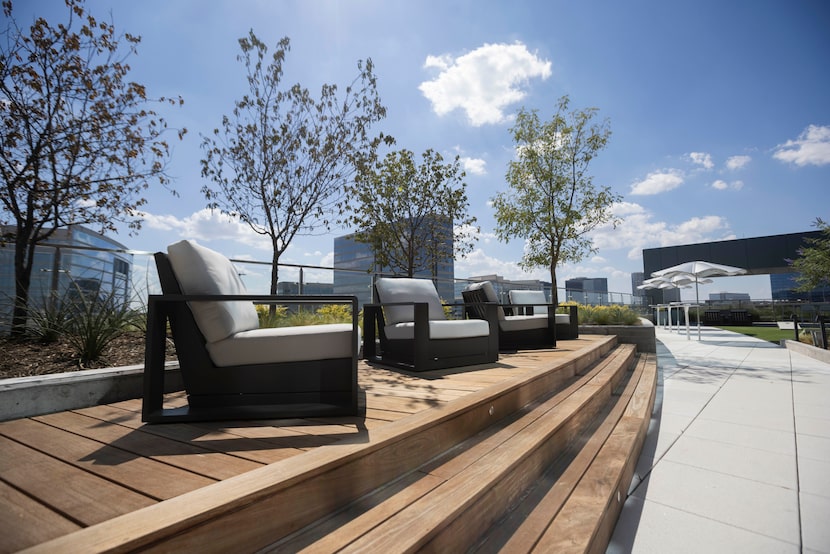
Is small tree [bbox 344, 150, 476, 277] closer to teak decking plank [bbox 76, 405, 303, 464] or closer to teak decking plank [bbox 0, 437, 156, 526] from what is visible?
teak decking plank [bbox 76, 405, 303, 464]

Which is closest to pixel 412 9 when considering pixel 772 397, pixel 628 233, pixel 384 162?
pixel 384 162

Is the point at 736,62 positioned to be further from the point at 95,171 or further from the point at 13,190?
the point at 13,190

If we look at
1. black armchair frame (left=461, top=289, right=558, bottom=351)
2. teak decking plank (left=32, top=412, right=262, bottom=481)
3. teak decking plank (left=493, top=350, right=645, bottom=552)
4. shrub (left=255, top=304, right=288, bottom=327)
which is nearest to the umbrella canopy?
black armchair frame (left=461, top=289, right=558, bottom=351)

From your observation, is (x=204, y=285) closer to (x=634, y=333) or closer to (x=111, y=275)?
(x=111, y=275)

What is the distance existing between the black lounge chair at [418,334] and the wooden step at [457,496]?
933mm

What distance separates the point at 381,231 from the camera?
785 centimetres

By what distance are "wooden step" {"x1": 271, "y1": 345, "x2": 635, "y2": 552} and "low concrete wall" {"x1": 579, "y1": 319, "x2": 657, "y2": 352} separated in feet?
17.2

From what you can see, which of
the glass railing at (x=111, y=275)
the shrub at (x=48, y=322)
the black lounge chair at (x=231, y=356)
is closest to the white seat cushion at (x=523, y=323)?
the glass railing at (x=111, y=275)

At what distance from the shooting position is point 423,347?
2.76 meters

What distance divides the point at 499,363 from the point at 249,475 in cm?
256

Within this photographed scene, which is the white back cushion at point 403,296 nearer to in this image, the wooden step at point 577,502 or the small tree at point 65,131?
the wooden step at point 577,502

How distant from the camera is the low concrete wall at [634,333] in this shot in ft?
20.7

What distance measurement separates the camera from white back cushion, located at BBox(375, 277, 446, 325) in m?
3.16

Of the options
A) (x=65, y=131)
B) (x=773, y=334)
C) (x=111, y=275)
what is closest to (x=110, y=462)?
(x=111, y=275)
